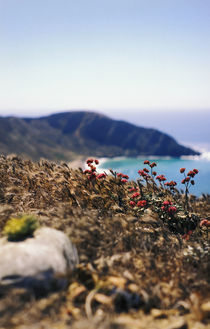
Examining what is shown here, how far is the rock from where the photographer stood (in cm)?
389

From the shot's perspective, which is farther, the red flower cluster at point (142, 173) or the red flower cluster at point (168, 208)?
the red flower cluster at point (142, 173)

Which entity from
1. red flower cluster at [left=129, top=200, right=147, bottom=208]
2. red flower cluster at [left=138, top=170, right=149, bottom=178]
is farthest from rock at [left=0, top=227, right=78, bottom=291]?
red flower cluster at [left=138, top=170, right=149, bottom=178]

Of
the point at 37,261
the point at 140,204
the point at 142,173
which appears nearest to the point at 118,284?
the point at 37,261

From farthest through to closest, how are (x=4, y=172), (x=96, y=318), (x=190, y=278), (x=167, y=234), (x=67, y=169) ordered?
(x=4, y=172), (x=67, y=169), (x=167, y=234), (x=190, y=278), (x=96, y=318)

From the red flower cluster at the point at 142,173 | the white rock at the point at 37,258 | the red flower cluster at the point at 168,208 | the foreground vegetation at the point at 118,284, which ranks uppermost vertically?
the red flower cluster at the point at 142,173

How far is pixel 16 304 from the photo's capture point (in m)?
3.65

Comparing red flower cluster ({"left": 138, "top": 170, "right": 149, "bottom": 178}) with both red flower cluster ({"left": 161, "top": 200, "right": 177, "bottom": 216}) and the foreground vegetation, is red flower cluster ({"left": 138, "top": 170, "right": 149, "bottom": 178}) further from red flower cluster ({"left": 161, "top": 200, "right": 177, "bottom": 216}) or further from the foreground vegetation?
the foreground vegetation

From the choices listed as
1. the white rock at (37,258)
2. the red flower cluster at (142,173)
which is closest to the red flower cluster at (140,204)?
the red flower cluster at (142,173)

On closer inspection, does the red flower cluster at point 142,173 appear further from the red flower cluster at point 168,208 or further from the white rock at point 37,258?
the white rock at point 37,258

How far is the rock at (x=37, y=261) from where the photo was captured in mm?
3889

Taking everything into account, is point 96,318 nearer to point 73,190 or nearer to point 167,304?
point 167,304

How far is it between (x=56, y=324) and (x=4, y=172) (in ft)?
24.4

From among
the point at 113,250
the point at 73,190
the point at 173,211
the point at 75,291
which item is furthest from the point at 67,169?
the point at 75,291

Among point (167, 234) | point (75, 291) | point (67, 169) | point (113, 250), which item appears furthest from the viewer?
point (67, 169)
